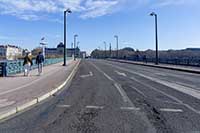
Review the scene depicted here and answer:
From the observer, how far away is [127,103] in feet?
37.0

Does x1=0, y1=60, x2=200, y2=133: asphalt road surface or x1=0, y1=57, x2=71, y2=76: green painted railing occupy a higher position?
x1=0, y1=57, x2=71, y2=76: green painted railing

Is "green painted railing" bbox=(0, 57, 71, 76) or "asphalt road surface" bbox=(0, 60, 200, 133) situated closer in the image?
"asphalt road surface" bbox=(0, 60, 200, 133)

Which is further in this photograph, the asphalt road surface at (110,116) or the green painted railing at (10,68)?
the green painted railing at (10,68)

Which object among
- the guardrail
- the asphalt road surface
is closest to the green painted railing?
the guardrail

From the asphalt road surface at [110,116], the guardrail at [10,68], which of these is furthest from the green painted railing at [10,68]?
the asphalt road surface at [110,116]

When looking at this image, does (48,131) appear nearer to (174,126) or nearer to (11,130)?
(11,130)

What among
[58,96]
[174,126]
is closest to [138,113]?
[174,126]

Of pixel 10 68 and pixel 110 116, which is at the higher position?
pixel 10 68

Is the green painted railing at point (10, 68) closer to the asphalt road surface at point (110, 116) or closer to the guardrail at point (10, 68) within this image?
the guardrail at point (10, 68)

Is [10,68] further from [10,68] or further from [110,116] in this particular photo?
[110,116]

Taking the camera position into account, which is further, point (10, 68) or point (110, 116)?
point (10, 68)

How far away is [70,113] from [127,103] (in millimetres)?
2660

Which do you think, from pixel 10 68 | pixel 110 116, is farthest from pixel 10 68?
pixel 110 116

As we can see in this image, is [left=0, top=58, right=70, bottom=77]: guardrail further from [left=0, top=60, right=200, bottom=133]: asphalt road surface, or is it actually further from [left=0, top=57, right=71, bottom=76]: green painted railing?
[left=0, top=60, right=200, bottom=133]: asphalt road surface
